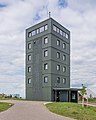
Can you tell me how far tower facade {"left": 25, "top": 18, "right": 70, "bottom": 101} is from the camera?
181ft

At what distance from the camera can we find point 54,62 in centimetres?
5641

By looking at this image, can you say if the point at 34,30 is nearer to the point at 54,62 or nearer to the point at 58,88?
the point at 54,62

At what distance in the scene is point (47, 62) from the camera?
2196 inches

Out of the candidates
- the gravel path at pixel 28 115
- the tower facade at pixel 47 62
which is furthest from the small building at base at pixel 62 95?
the gravel path at pixel 28 115

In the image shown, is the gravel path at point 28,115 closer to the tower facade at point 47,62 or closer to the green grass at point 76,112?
the green grass at point 76,112

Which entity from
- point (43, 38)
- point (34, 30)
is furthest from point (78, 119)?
point (34, 30)

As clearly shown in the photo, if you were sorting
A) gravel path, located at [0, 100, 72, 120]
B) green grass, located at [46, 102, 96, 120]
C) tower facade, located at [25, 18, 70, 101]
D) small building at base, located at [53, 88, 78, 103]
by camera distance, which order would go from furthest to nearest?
small building at base, located at [53, 88, 78, 103] → tower facade, located at [25, 18, 70, 101] → green grass, located at [46, 102, 96, 120] → gravel path, located at [0, 100, 72, 120]

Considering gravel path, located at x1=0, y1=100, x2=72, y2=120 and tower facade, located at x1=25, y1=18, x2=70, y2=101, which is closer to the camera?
gravel path, located at x1=0, y1=100, x2=72, y2=120

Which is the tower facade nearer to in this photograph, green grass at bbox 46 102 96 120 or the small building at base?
the small building at base

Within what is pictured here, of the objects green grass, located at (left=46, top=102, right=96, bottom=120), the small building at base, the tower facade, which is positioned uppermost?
the tower facade

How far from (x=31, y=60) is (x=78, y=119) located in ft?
143

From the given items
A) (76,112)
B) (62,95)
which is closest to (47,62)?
(62,95)

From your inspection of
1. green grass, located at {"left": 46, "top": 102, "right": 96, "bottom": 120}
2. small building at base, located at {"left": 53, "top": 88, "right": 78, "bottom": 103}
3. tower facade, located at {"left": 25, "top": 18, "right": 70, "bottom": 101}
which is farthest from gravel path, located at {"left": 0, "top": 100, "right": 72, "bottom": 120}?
small building at base, located at {"left": 53, "top": 88, "right": 78, "bottom": 103}

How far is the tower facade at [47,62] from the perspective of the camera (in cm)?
5522
